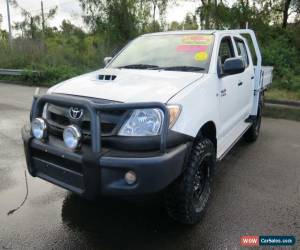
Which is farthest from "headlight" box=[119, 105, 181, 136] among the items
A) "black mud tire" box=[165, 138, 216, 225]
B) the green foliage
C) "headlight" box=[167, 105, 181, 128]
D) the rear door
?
the green foliage

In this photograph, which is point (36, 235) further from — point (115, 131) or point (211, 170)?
point (211, 170)

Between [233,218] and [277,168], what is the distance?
66.7 inches

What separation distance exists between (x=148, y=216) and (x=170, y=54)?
74.5 inches

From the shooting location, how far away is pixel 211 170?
356 centimetres

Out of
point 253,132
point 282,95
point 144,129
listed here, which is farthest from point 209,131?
point 282,95

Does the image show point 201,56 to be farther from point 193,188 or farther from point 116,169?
point 116,169

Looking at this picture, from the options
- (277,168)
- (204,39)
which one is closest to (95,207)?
(204,39)

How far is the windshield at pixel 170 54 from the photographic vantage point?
3875 mm

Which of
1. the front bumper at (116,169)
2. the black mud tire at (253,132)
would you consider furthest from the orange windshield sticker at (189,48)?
the black mud tire at (253,132)

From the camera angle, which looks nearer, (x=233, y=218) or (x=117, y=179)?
(x=117, y=179)

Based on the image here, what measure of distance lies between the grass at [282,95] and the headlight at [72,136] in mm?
7380

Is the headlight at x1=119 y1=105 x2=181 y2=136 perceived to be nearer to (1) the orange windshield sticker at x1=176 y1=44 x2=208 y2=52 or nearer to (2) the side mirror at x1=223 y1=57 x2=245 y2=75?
(2) the side mirror at x1=223 y1=57 x2=245 y2=75

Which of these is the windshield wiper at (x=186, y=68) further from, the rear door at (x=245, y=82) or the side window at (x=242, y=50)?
the side window at (x=242, y=50)

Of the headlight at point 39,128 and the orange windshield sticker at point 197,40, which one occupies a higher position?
the orange windshield sticker at point 197,40
